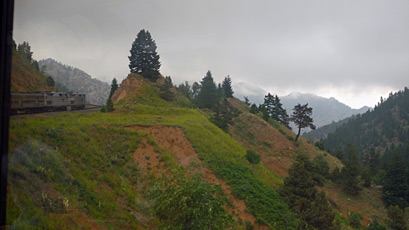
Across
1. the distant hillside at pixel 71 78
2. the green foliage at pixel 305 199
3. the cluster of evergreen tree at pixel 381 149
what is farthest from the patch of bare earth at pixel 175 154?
the cluster of evergreen tree at pixel 381 149

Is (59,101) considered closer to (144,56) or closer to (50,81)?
(50,81)

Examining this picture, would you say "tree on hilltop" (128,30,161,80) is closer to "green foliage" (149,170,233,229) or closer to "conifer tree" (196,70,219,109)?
"conifer tree" (196,70,219,109)

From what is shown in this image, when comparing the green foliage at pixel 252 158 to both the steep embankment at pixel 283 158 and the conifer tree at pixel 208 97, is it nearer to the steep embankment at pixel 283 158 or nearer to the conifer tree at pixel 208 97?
the steep embankment at pixel 283 158

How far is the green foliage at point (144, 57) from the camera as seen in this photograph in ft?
112

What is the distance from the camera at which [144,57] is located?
35344 mm

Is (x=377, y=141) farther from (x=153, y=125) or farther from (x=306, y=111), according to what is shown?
(x=153, y=125)

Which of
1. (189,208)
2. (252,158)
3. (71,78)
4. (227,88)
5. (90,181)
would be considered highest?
(227,88)

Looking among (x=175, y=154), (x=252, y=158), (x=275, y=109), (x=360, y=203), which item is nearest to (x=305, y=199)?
(x=252, y=158)

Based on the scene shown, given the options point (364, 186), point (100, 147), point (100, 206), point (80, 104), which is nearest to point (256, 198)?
point (100, 206)

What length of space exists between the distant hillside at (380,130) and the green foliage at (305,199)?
11761 centimetres

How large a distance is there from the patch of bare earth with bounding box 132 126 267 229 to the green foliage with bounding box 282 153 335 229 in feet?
9.71

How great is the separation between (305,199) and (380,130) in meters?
179

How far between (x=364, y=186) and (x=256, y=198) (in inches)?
1065

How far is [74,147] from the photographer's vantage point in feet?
28.3
